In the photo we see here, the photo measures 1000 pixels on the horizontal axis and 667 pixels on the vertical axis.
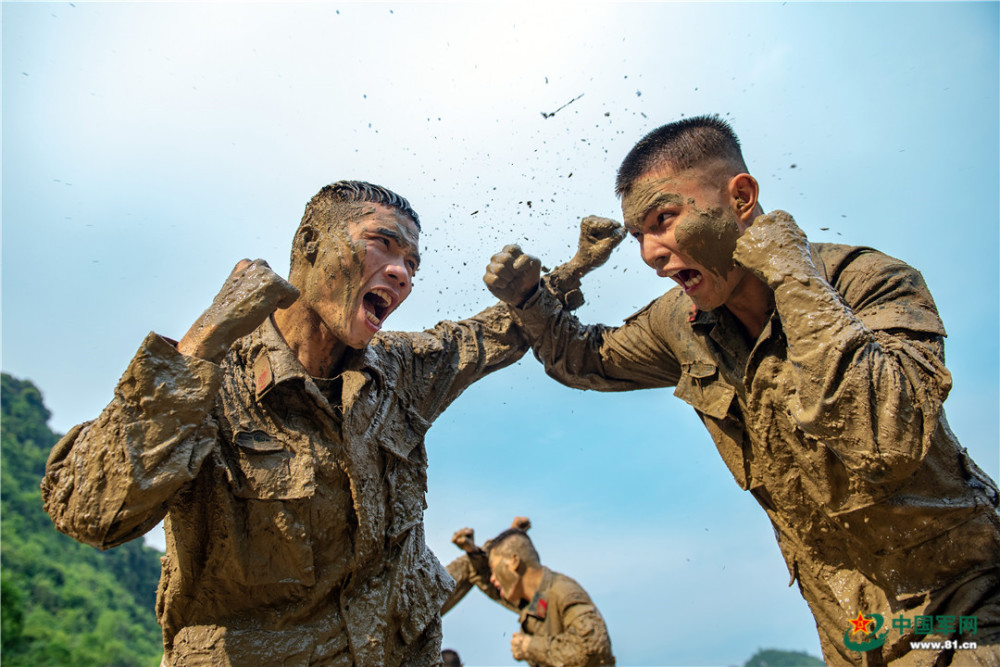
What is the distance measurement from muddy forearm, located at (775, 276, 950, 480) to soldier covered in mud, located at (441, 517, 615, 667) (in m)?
4.58

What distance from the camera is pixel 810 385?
2.59 meters

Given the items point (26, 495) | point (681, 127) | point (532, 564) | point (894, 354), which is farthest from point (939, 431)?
point (26, 495)

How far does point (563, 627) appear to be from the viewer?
684cm

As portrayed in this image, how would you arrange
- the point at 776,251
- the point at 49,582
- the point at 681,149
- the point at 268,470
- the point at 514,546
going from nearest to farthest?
the point at 776,251 → the point at 268,470 → the point at 681,149 → the point at 514,546 → the point at 49,582

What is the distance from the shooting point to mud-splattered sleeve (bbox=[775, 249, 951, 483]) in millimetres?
2498

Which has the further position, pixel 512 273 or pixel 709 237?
pixel 512 273

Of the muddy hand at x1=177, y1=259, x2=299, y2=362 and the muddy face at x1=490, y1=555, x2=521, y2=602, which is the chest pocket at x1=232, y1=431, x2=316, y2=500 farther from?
the muddy face at x1=490, y1=555, x2=521, y2=602

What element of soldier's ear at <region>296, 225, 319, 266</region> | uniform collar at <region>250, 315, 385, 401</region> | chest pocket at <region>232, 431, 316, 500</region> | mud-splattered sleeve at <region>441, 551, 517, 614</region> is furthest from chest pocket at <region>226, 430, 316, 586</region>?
mud-splattered sleeve at <region>441, 551, 517, 614</region>

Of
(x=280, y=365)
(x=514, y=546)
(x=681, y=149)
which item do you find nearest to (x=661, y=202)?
(x=681, y=149)

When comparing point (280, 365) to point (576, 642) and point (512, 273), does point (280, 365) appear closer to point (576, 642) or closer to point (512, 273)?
point (512, 273)

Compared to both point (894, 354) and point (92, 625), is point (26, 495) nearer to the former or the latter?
point (92, 625)

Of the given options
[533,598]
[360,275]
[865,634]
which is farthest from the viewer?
[533,598]

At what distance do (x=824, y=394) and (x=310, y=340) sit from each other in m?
2.24

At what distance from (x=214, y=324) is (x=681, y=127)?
226 centimetres
